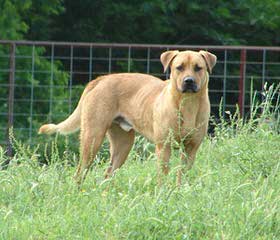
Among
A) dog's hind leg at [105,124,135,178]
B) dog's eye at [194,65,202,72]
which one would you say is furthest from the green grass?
dog's hind leg at [105,124,135,178]

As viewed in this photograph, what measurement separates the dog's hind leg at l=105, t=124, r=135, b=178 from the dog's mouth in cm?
112

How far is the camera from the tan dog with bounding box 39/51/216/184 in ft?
30.4

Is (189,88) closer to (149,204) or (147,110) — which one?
(147,110)

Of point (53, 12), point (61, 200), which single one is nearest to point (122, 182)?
point (61, 200)

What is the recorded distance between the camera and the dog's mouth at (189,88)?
9.27m

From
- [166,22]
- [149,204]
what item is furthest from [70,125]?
[166,22]

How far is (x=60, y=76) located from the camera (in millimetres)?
16938

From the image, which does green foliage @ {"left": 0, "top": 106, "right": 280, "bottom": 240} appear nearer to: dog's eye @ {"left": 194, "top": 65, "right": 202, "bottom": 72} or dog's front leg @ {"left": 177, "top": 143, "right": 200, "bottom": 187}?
dog's front leg @ {"left": 177, "top": 143, "right": 200, "bottom": 187}

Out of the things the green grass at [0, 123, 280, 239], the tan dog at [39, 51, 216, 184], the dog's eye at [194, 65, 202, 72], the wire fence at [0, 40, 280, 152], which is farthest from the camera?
the wire fence at [0, 40, 280, 152]

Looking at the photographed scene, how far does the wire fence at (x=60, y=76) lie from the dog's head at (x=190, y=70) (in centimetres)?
249

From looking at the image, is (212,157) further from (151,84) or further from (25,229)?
(25,229)

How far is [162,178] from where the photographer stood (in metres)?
8.42

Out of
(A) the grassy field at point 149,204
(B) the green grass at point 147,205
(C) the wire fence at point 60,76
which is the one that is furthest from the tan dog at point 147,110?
(C) the wire fence at point 60,76

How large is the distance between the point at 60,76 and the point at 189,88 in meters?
7.82
